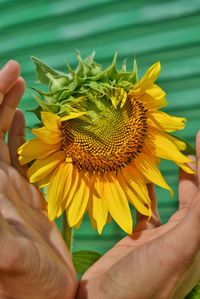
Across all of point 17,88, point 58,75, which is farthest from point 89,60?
point 17,88

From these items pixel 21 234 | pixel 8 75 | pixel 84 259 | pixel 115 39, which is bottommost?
pixel 84 259

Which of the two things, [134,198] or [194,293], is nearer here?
[134,198]

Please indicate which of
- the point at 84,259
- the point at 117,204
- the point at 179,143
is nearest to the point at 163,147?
the point at 179,143

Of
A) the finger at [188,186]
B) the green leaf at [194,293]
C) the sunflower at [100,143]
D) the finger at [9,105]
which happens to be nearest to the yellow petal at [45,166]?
the sunflower at [100,143]

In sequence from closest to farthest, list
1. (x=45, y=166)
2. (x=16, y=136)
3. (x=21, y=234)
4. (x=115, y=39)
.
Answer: (x=21, y=234), (x=45, y=166), (x=16, y=136), (x=115, y=39)

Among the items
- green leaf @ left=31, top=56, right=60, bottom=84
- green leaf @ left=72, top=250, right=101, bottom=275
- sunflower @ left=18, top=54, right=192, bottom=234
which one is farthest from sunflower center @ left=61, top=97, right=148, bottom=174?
green leaf @ left=72, top=250, right=101, bottom=275

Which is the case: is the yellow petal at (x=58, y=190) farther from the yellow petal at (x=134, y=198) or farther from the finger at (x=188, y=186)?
the finger at (x=188, y=186)

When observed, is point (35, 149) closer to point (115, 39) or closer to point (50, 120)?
point (50, 120)

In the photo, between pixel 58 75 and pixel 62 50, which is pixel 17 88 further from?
pixel 62 50
